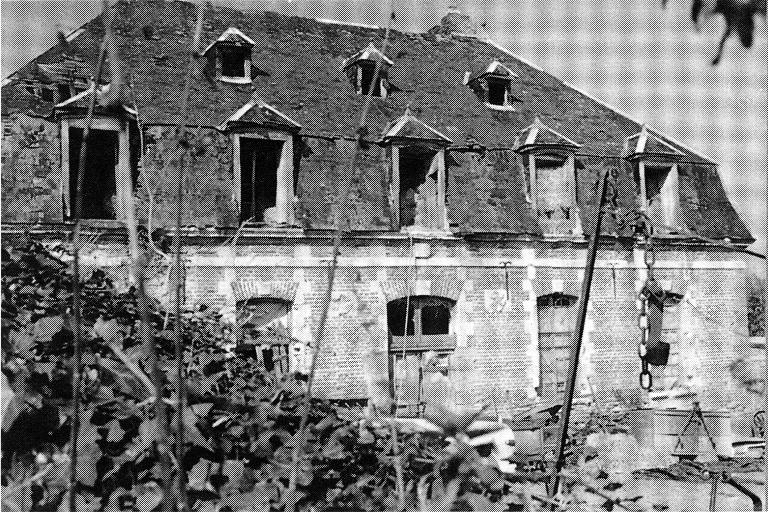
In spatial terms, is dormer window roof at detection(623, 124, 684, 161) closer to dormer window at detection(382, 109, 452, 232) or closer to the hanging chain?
the hanging chain

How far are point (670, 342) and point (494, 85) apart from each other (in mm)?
6108

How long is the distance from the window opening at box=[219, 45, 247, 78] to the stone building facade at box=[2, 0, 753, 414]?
0.04 metres

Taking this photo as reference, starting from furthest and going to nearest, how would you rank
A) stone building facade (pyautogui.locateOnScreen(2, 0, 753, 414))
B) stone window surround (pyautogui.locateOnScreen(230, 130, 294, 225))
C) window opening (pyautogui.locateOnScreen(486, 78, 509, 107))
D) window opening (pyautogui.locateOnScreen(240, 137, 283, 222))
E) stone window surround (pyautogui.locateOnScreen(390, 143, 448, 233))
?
window opening (pyautogui.locateOnScreen(486, 78, 509, 107)) → stone window surround (pyautogui.locateOnScreen(390, 143, 448, 233)) → window opening (pyautogui.locateOnScreen(240, 137, 283, 222)) → stone window surround (pyautogui.locateOnScreen(230, 130, 294, 225)) → stone building facade (pyautogui.locateOnScreen(2, 0, 753, 414))

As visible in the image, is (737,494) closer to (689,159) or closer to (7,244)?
(689,159)

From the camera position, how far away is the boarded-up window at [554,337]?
13.1 m

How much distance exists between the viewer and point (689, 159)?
13.8 meters

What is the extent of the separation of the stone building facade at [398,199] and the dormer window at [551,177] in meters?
0.04

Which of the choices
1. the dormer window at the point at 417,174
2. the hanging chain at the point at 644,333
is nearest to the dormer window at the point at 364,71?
the dormer window at the point at 417,174

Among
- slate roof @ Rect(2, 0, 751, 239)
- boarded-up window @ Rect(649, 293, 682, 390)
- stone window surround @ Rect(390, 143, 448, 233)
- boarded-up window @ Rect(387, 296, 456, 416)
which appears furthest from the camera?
boarded-up window @ Rect(649, 293, 682, 390)

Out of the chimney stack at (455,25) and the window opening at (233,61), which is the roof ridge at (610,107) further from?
the window opening at (233,61)

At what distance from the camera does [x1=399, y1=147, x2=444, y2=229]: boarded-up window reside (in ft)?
40.1

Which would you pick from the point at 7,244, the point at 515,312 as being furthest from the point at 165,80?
the point at 7,244

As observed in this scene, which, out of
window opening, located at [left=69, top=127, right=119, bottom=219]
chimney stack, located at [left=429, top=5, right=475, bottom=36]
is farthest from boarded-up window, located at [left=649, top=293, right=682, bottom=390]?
window opening, located at [left=69, top=127, right=119, bottom=219]

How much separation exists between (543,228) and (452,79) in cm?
367
